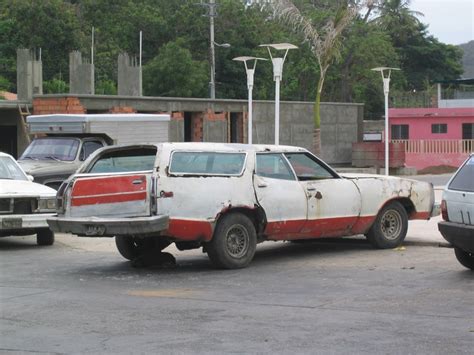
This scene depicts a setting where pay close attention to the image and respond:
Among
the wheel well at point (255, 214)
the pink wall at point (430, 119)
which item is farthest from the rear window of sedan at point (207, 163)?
the pink wall at point (430, 119)

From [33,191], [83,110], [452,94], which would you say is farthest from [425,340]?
[452,94]

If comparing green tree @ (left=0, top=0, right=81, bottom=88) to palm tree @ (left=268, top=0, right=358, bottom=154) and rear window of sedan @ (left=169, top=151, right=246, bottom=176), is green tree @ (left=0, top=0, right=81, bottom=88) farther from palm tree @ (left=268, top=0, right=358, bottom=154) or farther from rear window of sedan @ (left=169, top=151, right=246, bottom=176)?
rear window of sedan @ (left=169, top=151, right=246, bottom=176)

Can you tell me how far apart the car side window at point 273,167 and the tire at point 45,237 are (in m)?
4.49

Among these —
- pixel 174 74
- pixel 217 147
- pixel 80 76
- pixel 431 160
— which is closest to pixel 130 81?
pixel 80 76

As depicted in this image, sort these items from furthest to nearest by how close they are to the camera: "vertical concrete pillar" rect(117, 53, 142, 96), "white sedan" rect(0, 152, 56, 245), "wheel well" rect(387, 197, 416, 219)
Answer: "vertical concrete pillar" rect(117, 53, 142, 96)
"white sedan" rect(0, 152, 56, 245)
"wheel well" rect(387, 197, 416, 219)

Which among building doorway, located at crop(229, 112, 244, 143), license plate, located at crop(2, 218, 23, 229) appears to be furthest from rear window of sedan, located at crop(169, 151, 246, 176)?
building doorway, located at crop(229, 112, 244, 143)

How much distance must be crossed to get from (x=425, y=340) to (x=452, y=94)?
4952cm

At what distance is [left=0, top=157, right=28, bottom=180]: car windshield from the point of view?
15.3m

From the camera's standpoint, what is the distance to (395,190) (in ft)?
43.8

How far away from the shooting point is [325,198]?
12586 millimetres

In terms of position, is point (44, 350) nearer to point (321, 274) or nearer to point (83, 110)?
point (321, 274)

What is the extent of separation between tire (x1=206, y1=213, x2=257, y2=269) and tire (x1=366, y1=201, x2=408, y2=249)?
2373 millimetres

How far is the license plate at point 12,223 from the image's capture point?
13.9 meters

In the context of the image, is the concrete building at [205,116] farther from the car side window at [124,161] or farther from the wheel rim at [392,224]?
the wheel rim at [392,224]
